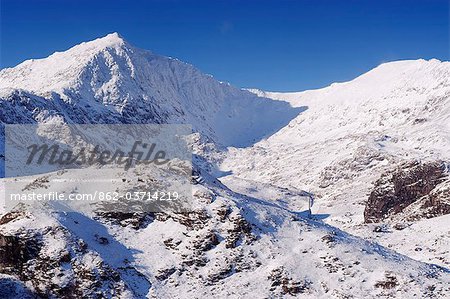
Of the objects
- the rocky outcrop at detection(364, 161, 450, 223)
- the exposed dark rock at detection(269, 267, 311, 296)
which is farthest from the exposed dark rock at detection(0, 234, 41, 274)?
the rocky outcrop at detection(364, 161, 450, 223)

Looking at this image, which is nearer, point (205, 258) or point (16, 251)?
point (16, 251)

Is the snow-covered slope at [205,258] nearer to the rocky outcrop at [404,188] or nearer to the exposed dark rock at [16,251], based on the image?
the exposed dark rock at [16,251]

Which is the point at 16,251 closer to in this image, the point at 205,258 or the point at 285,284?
the point at 205,258

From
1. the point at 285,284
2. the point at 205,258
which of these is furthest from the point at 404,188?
the point at 205,258

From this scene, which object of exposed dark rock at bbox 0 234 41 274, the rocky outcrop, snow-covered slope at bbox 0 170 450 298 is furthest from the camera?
the rocky outcrop

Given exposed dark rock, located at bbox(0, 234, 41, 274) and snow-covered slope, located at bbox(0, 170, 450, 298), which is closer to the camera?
snow-covered slope, located at bbox(0, 170, 450, 298)

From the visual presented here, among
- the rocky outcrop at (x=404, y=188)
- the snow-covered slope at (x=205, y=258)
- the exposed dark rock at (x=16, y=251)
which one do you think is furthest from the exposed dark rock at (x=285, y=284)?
the rocky outcrop at (x=404, y=188)

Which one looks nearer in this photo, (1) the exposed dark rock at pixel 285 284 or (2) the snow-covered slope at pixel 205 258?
(2) the snow-covered slope at pixel 205 258

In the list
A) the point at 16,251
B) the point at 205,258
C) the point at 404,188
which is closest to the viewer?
the point at 16,251

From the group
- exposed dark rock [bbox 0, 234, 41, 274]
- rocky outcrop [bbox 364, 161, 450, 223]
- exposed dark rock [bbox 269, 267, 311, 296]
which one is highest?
rocky outcrop [bbox 364, 161, 450, 223]

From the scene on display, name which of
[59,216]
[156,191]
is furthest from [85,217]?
[156,191]

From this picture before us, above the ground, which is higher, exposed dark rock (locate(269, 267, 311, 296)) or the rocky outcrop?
the rocky outcrop

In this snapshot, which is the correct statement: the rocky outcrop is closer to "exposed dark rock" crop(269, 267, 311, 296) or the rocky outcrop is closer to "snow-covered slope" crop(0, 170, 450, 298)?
"snow-covered slope" crop(0, 170, 450, 298)
